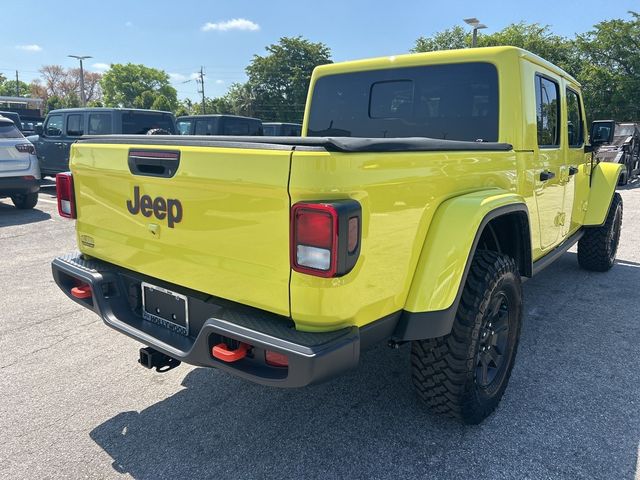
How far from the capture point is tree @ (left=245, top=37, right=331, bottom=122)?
5669cm

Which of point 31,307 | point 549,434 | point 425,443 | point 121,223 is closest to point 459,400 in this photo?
point 425,443

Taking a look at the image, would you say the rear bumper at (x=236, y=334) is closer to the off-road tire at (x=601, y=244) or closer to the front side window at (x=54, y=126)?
the off-road tire at (x=601, y=244)

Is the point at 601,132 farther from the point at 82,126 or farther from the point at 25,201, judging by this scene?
the point at 82,126

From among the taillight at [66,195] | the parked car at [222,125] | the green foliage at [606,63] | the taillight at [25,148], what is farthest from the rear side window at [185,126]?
the green foliage at [606,63]

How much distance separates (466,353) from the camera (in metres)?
2.40

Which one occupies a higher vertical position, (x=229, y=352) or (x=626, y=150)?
(x=626, y=150)

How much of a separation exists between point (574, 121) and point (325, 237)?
12.2ft

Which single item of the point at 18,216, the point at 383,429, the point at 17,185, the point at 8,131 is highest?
the point at 8,131

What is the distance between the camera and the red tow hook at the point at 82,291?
8.80ft

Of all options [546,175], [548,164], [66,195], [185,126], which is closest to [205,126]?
[185,126]

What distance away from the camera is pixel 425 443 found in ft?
8.11

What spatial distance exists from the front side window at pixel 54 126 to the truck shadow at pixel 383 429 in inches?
406

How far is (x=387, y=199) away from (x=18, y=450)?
2177 mm

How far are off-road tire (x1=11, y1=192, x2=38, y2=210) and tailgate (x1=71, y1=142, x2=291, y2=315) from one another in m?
7.42
